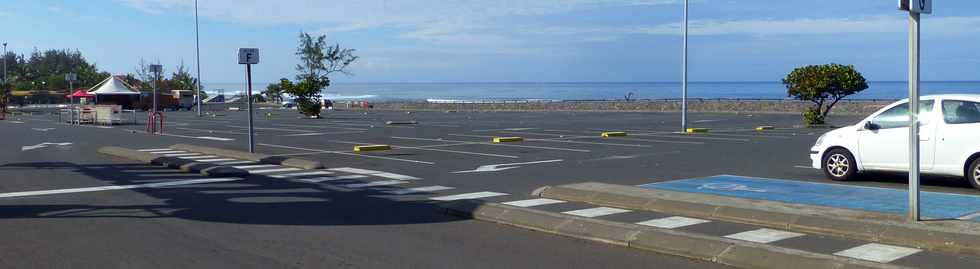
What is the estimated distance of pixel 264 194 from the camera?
13.3 metres

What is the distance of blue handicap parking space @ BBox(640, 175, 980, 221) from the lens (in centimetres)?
1131

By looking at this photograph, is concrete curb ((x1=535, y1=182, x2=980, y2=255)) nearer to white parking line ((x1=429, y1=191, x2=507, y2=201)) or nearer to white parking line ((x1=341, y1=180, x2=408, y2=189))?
white parking line ((x1=429, y1=191, x2=507, y2=201))

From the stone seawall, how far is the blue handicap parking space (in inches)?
1713

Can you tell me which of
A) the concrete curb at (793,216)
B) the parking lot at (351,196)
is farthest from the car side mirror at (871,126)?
the concrete curb at (793,216)

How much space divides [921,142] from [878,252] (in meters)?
6.09

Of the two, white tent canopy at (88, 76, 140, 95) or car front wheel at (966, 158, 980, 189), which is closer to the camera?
car front wheel at (966, 158, 980, 189)

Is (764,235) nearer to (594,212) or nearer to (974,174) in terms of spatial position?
(594,212)

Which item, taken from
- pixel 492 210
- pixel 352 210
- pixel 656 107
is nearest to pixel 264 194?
pixel 352 210

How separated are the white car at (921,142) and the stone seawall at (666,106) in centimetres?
4287

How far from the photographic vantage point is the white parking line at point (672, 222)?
10.0m

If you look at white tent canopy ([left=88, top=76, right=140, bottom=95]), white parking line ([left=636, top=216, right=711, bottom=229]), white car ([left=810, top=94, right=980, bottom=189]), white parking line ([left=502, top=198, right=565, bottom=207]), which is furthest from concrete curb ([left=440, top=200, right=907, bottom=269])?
white tent canopy ([left=88, top=76, right=140, bottom=95])

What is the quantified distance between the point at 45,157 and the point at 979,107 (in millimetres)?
19051

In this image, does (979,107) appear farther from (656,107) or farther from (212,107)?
(212,107)

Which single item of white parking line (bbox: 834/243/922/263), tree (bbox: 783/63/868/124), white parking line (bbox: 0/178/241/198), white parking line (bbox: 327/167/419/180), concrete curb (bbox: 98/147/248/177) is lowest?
white parking line (bbox: 834/243/922/263)
